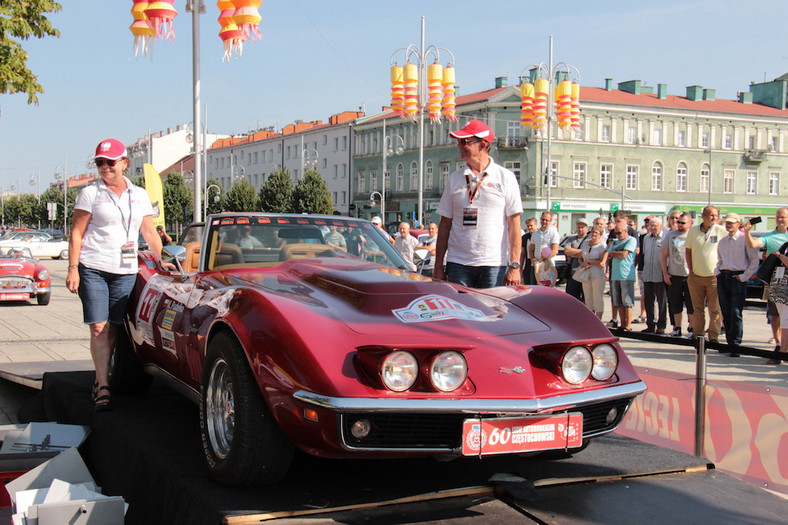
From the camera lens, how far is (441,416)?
10.1 feet

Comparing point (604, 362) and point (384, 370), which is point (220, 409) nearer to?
point (384, 370)

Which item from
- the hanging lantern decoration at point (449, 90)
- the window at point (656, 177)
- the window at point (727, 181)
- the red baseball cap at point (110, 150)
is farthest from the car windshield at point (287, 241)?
the window at point (727, 181)

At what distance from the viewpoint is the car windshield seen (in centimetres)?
482

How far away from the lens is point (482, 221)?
18.0ft

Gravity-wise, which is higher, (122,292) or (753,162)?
(753,162)

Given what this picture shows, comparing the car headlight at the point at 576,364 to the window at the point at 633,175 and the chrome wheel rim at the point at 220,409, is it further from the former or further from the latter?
the window at the point at 633,175

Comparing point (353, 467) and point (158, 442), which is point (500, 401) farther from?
point (158, 442)

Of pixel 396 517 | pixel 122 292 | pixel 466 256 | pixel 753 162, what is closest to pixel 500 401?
pixel 396 517

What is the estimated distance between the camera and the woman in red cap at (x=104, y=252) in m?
5.11

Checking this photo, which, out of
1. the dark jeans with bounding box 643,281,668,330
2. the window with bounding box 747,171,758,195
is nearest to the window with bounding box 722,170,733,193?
the window with bounding box 747,171,758,195

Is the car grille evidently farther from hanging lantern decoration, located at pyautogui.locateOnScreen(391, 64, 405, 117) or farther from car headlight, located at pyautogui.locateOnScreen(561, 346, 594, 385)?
hanging lantern decoration, located at pyautogui.locateOnScreen(391, 64, 405, 117)

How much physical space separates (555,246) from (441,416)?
10.7m

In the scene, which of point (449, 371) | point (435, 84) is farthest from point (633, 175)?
point (449, 371)

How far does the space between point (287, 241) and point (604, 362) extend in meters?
2.24
